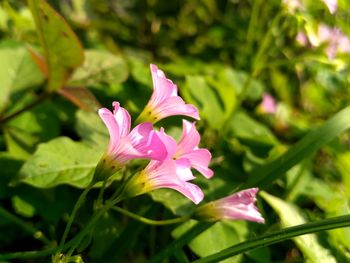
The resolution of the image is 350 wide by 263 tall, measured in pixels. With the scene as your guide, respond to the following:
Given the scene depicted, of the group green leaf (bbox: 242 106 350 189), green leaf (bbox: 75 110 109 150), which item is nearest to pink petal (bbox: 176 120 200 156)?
green leaf (bbox: 242 106 350 189)

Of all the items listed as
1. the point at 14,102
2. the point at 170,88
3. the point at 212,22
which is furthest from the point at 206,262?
the point at 212,22

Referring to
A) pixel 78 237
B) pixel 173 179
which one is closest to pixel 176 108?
pixel 173 179

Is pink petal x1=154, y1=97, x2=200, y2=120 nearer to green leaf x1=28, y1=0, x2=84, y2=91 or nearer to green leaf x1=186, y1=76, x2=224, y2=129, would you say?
green leaf x1=28, y1=0, x2=84, y2=91

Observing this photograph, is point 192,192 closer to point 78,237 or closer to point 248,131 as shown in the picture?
point 78,237

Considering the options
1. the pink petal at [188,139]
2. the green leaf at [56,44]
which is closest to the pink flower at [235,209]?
the pink petal at [188,139]

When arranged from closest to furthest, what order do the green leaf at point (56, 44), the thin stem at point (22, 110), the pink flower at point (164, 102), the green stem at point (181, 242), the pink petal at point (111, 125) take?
the pink petal at point (111, 125) < the pink flower at point (164, 102) < the green stem at point (181, 242) < the green leaf at point (56, 44) < the thin stem at point (22, 110)

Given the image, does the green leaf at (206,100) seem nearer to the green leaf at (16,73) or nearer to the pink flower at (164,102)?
the green leaf at (16,73)

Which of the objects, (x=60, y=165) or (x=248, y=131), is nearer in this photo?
(x=60, y=165)
